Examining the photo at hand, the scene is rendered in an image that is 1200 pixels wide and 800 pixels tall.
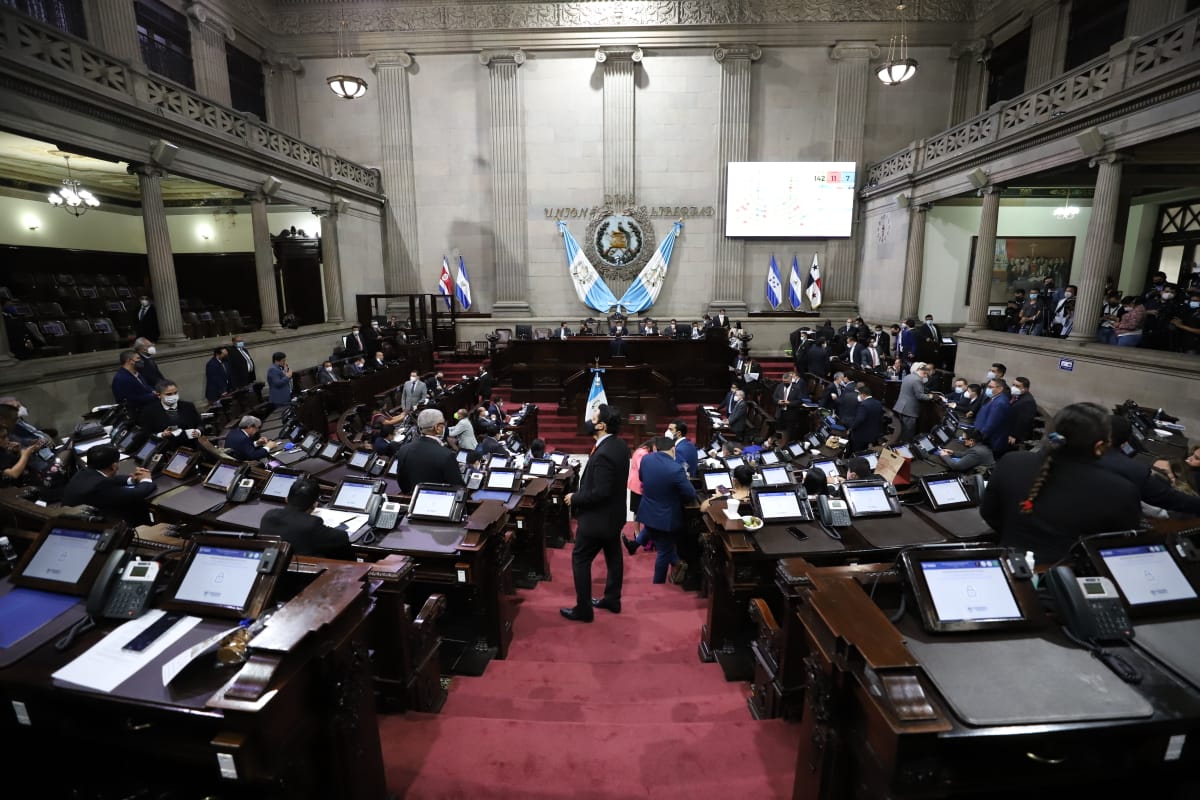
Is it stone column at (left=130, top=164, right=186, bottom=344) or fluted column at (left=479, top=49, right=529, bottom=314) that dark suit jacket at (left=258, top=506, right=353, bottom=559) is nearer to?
stone column at (left=130, top=164, right=186, bottom=344)

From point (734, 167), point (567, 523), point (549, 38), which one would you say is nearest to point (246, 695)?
point (567, 523)

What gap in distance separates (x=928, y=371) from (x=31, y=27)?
14.1 m

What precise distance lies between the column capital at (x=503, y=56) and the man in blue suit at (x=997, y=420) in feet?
50.1

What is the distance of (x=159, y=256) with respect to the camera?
9734 millimetres

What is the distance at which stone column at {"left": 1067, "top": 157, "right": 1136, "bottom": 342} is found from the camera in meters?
8.64

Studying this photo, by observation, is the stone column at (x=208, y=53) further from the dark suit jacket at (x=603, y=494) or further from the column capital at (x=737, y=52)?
the dark suit jacket at (x=603, y=494)

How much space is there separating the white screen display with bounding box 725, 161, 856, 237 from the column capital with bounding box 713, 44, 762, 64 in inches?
114

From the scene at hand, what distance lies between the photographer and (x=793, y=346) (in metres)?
14.7

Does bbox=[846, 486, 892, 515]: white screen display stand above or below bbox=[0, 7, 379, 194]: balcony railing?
below

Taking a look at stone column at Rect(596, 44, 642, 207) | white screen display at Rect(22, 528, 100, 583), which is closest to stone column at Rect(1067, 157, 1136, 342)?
stone column at Rect(596, 44, 642, 207)

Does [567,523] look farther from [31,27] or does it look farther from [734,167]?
[734,167]

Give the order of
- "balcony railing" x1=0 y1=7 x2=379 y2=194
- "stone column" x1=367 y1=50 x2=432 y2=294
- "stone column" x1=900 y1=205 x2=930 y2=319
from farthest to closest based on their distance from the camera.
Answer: "stone column" x1=367 y1=50 x2=432 y2=294 → "stone column" x1=900 y1=205 x2=930 y2=319 → "balcony railing" x1=0 y1=7 x2=379 y2=194

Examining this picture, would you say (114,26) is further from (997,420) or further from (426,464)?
(997,420)

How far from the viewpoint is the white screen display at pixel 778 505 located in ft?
13.0
